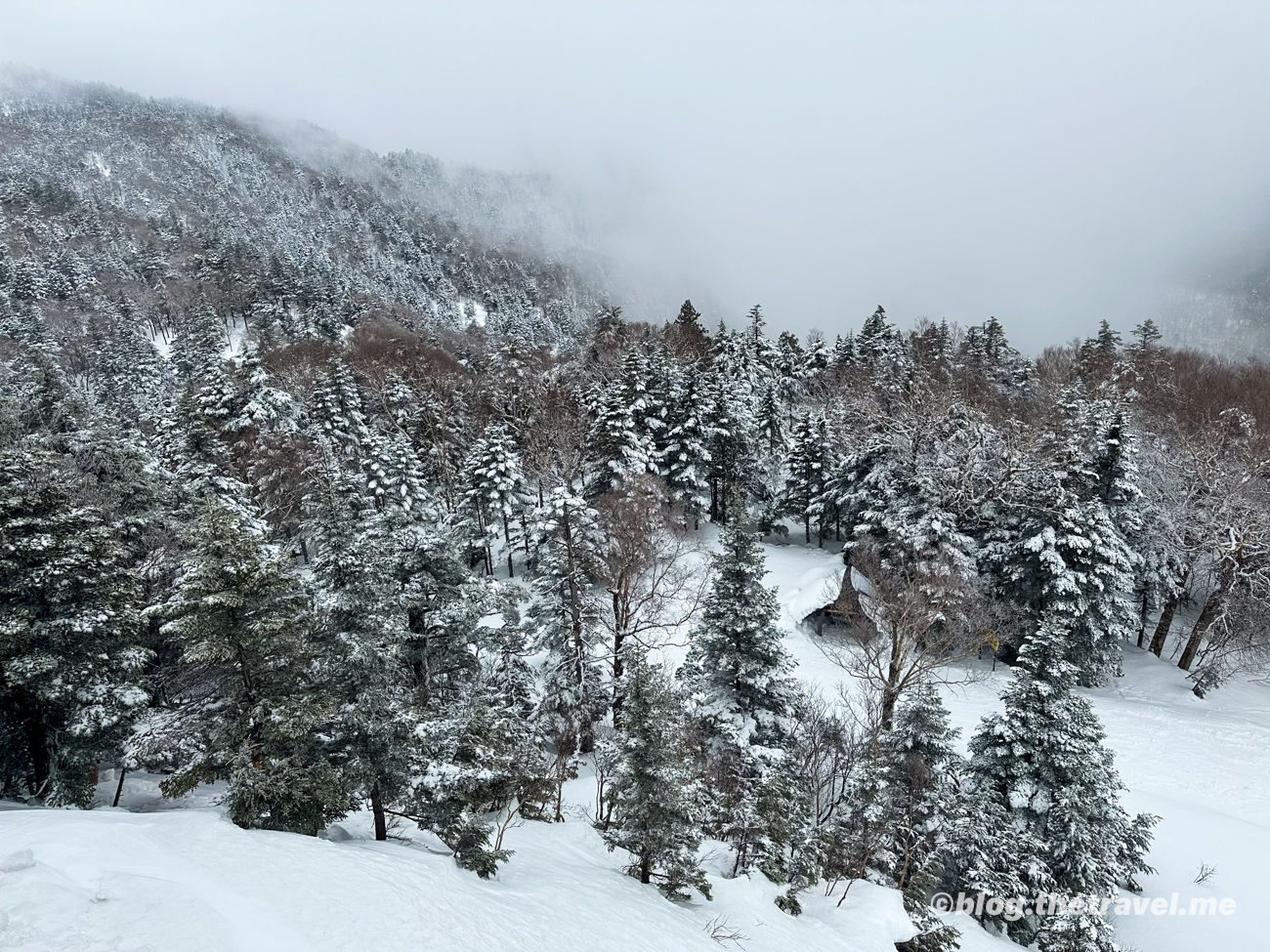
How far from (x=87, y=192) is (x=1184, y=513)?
23502 cm

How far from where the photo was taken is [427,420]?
41500 millimetres

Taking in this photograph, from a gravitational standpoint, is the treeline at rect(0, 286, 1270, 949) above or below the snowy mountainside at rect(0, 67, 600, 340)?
below

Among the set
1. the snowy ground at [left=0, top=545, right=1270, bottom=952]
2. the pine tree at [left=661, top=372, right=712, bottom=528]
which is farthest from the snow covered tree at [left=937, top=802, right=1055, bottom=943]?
the pine tree at [left=661, top=372, right=712, bottom=528]

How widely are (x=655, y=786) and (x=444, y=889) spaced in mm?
3839

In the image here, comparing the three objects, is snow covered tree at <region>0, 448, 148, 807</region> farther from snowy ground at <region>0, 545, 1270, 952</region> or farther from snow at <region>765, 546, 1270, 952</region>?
snow at <region>765, 546, 1270, 952</region>

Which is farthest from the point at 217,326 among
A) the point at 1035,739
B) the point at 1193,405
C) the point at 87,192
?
the point at 87,192

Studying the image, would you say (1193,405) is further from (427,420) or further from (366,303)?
(366,303)

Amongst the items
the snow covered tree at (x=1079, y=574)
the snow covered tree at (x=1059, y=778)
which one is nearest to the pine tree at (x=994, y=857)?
the snow covered tree at (x=1059, y=778)

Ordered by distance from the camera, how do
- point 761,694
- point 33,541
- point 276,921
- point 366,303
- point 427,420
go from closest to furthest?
point 276,921, point 33,541, point 761,694, point 427,420, point 366,303

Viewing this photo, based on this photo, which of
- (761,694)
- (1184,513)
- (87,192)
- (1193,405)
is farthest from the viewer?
(87,192)

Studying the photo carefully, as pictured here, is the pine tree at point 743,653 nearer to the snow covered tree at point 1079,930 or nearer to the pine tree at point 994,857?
the pine tree at point 994,857

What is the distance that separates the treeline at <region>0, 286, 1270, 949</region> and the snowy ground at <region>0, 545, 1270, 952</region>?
0.90 m

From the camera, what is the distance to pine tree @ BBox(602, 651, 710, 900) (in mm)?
10539

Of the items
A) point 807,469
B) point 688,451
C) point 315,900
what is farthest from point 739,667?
→ point 807,469
